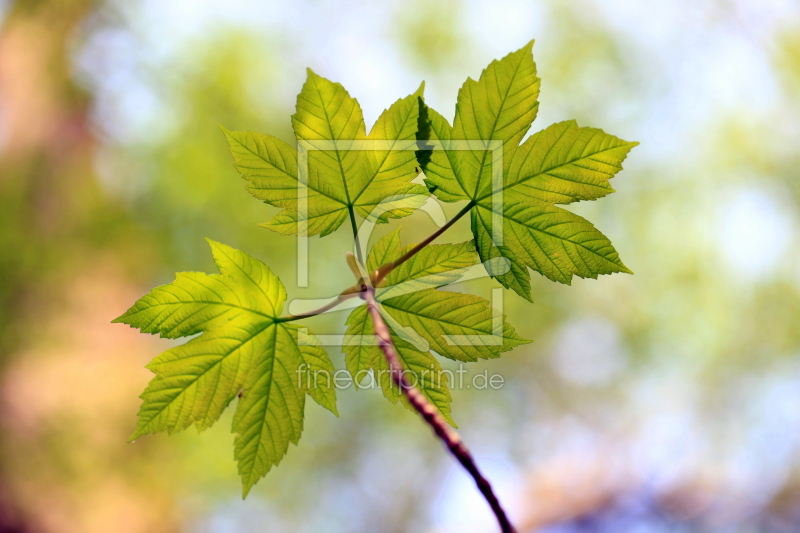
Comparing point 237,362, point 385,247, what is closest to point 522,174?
point 385,247

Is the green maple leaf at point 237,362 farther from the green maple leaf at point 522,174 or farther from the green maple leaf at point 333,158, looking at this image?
the green maple leaf at point 522,174

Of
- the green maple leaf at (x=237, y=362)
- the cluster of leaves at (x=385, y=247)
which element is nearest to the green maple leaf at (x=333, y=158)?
the cluster of leaves at (x=385, y=247)

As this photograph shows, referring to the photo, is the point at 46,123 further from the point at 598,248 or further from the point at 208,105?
the point at 598,248

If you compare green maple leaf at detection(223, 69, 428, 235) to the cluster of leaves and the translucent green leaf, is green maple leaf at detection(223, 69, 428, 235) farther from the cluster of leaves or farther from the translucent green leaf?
the translucent green leaf

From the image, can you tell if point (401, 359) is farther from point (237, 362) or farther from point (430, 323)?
point (237, 362)

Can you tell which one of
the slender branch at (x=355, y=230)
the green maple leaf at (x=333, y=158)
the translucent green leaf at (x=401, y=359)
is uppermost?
the green maple leaf at (x=333, y=158)

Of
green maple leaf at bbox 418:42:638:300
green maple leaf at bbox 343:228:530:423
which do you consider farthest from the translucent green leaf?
green maple leaf at bbox 418:42:638:300

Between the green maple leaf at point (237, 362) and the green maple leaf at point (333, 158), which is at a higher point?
the green maple leaf at point (333, 158)
